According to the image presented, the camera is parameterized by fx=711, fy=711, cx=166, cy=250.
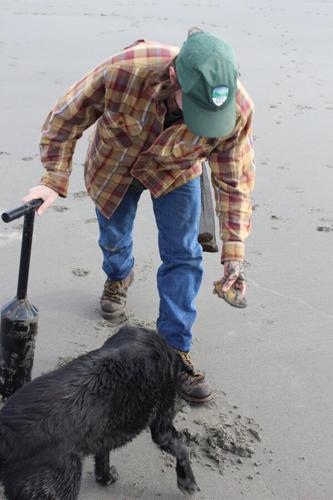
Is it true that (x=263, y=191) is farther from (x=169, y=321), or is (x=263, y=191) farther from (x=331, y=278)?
(x=169, y=321)

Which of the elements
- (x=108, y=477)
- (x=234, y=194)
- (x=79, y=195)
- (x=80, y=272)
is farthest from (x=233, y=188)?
(x=79, y=195)

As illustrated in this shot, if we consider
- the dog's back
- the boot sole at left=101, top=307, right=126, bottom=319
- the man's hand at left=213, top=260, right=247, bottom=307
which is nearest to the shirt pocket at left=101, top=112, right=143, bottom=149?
the man's hand at left=213, top=260, right=247, bottom=307

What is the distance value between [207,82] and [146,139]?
0.65 meters

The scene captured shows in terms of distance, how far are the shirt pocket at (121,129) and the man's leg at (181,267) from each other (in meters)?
0.32

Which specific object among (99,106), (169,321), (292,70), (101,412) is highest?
(99,106)

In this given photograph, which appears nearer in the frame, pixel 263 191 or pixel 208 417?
pixel 208 417

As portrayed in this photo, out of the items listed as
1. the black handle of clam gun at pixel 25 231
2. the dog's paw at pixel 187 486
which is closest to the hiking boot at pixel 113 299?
the black handle of clam gun at pixel 25 231

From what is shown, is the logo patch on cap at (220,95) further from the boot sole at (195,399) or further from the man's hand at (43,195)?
the boot sole at (195,399)

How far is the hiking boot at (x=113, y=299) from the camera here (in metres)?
3.89

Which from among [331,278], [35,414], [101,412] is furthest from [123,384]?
[331,278]

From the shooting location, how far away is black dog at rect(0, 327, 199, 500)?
225 centimetres

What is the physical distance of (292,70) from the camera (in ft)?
30.8

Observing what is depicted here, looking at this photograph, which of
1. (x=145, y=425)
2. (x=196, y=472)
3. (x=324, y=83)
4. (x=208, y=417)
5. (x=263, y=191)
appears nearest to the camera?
(x=145, y=425)

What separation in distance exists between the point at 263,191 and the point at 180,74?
3.27 metres
